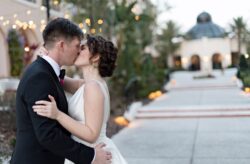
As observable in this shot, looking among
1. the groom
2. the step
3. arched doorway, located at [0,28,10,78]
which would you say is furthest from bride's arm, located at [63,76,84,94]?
arched doorway, located at [0,28,10,78]

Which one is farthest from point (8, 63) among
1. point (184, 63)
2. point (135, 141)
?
point (184, 63)

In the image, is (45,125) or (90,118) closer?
(45,125)

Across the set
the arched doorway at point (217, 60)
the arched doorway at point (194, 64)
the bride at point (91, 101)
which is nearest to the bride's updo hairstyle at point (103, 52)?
the bride at point (91, 101)

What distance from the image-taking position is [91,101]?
2.18 metres

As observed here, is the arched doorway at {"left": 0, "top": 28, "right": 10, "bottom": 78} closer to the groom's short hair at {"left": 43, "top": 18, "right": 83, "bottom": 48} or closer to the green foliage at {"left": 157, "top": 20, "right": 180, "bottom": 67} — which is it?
the groom's short hair at {"left": 43, "top": 18, "right": 83, "bottom": 48}

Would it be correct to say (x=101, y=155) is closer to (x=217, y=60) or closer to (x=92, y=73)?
(x=92, y=73)

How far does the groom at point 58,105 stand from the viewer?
199cm

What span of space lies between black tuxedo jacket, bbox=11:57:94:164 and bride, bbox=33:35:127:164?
0.17 ft

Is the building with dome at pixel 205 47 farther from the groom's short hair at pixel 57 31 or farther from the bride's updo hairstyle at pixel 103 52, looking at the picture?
the groom's short hair at pixel 57 31

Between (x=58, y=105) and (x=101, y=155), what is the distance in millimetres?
362

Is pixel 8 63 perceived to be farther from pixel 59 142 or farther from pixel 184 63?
pixel 184 63

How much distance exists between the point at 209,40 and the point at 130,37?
23430mm

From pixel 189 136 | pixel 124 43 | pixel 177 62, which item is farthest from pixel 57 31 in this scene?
pixel 177 62

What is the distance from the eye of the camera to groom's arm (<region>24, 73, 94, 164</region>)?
1966mm
